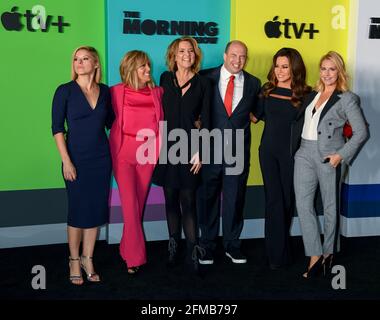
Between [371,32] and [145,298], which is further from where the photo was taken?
[371,32]

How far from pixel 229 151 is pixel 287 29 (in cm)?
137

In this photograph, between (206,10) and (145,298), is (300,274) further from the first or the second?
(206,10)

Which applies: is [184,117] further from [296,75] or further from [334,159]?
[334,159]

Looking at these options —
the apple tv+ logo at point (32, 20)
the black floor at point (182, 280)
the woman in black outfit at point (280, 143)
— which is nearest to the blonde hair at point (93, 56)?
the apple tv+ logo at point (32, 20)

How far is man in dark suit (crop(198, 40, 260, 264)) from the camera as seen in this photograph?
3855 millimetres

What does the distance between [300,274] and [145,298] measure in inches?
46.2

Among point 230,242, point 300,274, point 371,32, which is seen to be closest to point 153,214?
point 230,242

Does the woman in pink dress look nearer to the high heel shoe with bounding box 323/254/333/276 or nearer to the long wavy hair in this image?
the long wavy hair

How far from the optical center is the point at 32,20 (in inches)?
163

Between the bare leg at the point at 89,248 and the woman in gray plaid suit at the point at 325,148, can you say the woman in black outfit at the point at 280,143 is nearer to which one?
the woman in gray plaid suit at the point at 325,148

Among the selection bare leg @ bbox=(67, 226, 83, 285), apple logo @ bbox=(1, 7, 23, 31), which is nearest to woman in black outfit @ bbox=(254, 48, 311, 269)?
bare leg @ bbox=(67, 226, 83, 285)
